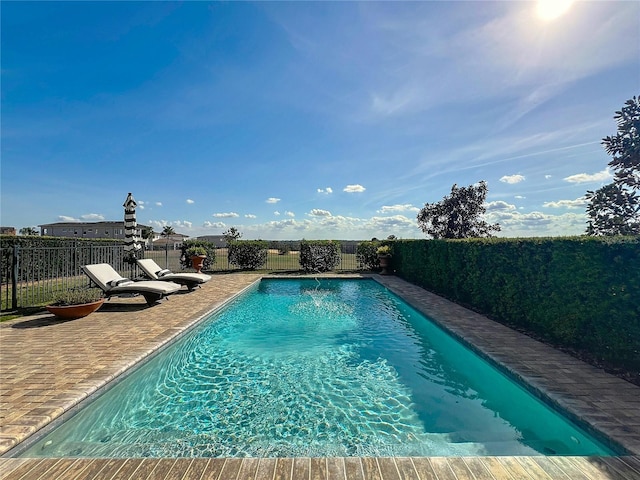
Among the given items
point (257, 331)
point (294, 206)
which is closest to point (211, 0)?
point (257, 331)

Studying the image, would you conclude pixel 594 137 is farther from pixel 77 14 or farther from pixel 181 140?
pixel 181 140

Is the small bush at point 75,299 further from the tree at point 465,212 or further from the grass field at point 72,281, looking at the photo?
the tree at point 465,212

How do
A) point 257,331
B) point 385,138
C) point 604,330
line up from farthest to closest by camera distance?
point 385,138 < point 257,331 < point 604,330

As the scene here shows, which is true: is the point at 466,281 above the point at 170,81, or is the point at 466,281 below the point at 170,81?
below

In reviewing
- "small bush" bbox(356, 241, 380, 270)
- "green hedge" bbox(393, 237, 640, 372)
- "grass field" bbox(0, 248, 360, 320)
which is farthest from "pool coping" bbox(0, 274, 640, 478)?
"small bush" bbox(356, 241, 380, 270)

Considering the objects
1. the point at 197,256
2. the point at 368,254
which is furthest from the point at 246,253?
the point at 368,254

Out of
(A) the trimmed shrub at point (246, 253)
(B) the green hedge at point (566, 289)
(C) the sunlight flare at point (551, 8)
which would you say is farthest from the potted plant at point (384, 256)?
(C) the sunlight flare at point (551, 8)

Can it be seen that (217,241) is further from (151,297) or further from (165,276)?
(151,297)

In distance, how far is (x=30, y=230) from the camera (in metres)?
48.0

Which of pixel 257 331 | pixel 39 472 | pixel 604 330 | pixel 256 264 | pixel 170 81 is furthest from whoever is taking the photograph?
pixel 256 264

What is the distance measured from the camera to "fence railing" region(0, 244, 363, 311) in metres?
7.48

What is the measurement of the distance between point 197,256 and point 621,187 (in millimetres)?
16342

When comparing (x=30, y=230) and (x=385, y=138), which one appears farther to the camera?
(x=30, y=230)

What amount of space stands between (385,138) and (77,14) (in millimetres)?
10353
